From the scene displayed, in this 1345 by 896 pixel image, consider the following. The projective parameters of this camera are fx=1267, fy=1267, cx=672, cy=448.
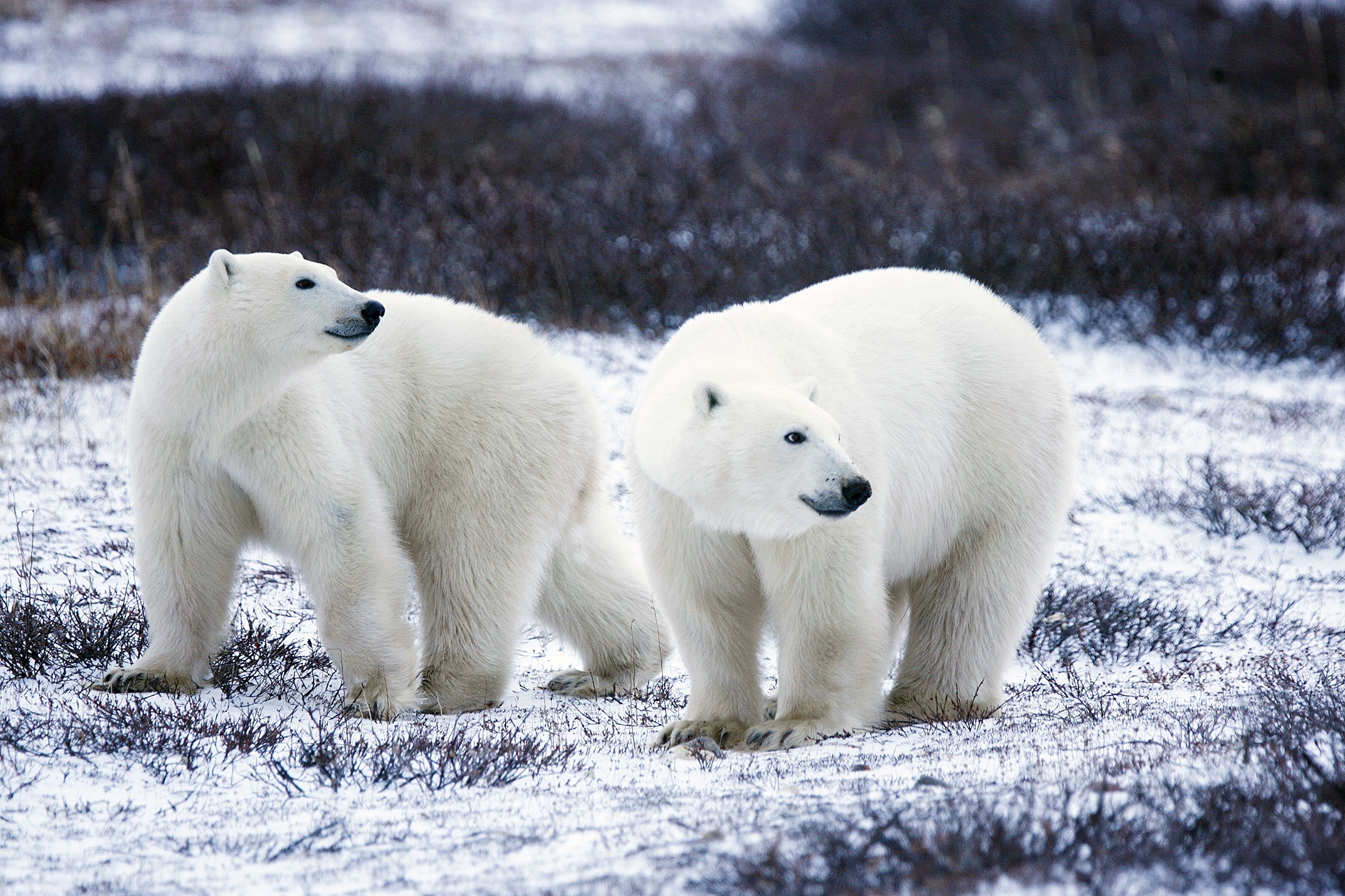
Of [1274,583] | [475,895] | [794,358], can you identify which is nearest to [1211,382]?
[1274,583]

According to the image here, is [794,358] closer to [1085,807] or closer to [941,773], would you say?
[941,773]

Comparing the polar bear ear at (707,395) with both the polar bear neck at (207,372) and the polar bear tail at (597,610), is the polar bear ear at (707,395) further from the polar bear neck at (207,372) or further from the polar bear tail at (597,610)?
the polar bear tail at (597,610)

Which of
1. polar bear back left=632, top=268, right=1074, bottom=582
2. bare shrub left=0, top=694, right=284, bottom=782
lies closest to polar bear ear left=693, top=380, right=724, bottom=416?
polar bear back left=632, top=268, right=1074, bottom=582

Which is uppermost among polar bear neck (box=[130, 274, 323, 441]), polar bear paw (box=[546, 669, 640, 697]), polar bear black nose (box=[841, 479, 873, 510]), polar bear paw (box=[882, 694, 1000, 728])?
polar bear black nose (box=[841, 479, 873, 510])

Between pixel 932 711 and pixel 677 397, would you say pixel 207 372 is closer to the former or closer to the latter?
pixel 677 397

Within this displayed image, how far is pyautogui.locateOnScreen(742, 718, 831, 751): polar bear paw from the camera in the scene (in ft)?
9.46

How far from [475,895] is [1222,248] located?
772 centimetres

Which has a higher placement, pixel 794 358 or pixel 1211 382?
pixel 794 358

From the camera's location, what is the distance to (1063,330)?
26.8 ft

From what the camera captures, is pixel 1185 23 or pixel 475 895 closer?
pixel 475 895

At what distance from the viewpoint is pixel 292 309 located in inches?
118

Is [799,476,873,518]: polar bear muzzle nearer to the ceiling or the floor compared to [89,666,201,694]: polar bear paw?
nearer to the ceiling

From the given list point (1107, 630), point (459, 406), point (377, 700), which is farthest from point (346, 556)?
point (1107, 630)

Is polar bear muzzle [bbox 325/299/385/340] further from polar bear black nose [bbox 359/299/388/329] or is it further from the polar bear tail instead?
the polar bear tail
